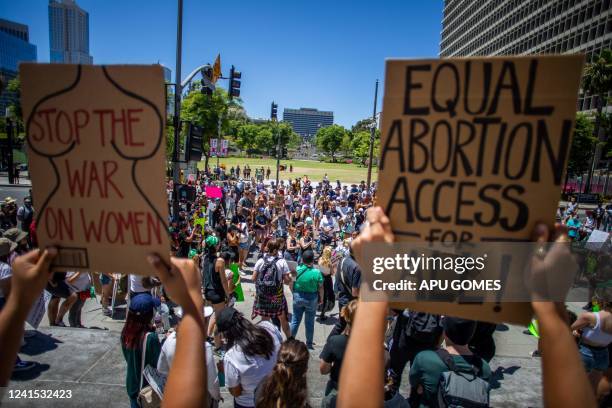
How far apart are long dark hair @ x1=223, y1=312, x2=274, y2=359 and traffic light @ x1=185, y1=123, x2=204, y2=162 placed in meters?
7.52

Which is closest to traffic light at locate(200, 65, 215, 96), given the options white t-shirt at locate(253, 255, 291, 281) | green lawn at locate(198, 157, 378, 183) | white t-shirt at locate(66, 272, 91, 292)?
white t-shirt at locate(66, 272, 91, 292)

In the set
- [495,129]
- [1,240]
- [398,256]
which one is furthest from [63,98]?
[1,240]

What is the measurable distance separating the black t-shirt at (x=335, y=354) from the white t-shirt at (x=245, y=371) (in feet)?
1.75

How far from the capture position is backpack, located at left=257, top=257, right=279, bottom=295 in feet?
18.3

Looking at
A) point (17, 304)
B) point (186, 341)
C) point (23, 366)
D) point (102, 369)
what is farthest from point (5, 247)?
point (186, 341)

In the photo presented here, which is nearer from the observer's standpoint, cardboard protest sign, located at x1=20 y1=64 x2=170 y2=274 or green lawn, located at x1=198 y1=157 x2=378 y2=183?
cardboard protest sign, located at x1=20 y1=64 x2=170 y2=274

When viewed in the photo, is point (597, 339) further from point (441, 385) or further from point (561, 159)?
point (561, 159)

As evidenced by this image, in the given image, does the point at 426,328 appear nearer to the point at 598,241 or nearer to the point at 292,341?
the point at 292,341

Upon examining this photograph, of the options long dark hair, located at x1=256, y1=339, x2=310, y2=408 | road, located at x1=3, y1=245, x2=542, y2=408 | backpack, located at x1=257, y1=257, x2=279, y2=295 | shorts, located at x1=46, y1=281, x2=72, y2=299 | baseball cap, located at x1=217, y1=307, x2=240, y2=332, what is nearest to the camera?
long dark hair, located at x1=256, y1=339, x2=310, y2=408

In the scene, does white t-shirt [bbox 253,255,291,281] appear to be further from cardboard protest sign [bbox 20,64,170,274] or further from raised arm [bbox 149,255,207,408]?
raised arm [bbox 149,255,207,408]

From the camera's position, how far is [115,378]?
16.0ft

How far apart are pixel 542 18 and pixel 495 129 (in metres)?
73.7

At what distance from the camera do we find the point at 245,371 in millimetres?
3113

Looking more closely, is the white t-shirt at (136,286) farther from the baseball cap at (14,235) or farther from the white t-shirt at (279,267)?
the baseball cap at (14,235)
